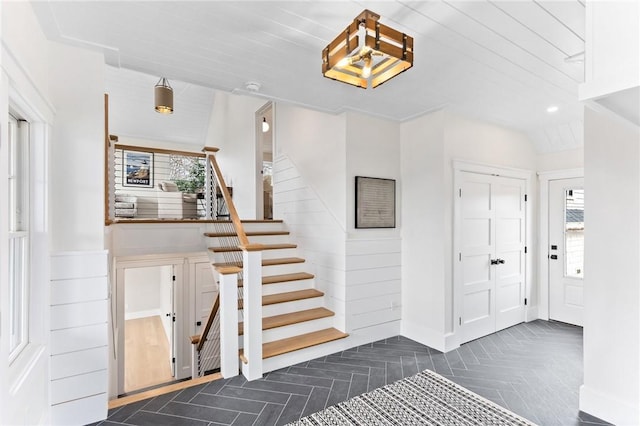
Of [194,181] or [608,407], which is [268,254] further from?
[194,181]

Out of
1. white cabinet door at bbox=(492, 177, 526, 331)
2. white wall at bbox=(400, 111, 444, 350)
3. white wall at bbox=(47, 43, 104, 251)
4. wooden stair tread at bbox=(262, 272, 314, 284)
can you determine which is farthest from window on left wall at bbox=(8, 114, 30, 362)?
white cabinet door at bbox=(492, 177, 526, 331)

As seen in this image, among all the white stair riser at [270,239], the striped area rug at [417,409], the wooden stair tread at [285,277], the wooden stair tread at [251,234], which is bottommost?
the striped area rug at [417,409]

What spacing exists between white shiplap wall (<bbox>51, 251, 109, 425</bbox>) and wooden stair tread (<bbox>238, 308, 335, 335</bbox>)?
3.84ft

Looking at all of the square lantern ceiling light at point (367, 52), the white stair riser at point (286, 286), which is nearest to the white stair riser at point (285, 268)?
the white stair riser at point (286, 286)

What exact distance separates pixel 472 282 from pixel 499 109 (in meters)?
2.02

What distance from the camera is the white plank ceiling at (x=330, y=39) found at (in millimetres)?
1800

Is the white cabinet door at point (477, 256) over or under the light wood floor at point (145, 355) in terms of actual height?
over

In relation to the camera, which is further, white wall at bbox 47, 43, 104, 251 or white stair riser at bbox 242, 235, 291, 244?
white stair riser at bbox 242, 235, 291, 244

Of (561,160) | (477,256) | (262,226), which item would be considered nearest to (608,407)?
(477,256)

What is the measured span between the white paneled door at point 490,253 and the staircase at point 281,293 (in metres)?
1.68

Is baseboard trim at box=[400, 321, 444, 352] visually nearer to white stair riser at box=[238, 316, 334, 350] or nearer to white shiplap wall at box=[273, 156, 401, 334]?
white shiplap wall at box=[273, 156, 401, 334]

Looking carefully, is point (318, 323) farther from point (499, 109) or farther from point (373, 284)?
point (499, 109)

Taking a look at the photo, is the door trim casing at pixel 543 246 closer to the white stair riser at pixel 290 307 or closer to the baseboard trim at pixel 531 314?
the baseboard trim at pixel 531 314

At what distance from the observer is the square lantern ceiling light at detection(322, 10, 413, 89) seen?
4.77 ft
